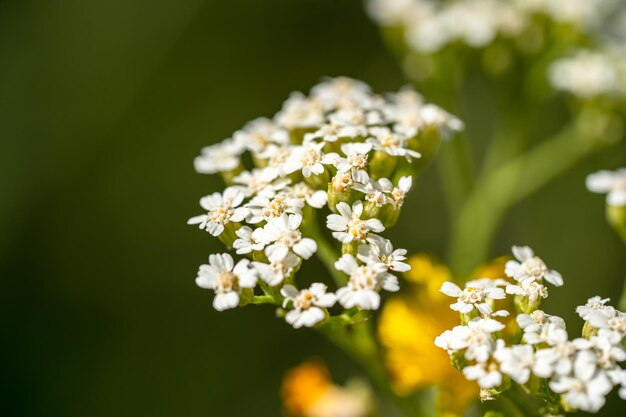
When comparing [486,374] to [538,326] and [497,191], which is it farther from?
[497,191]

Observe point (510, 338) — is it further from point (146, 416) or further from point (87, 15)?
point (87, 15)

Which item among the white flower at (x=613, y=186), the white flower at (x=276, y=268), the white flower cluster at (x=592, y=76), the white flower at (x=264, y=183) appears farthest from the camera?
the white flower cluster at (x=592, y=76)

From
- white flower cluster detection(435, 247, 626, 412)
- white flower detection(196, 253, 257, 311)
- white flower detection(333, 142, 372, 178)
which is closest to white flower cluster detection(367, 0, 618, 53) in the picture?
white flower detection(333, 142, 372, 178)

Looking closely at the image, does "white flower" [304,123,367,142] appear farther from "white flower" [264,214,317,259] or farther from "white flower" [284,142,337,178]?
"white flower" [264,214,317,259]

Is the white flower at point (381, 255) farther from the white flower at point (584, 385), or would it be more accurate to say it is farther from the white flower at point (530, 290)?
the white flower at point (584, 385)

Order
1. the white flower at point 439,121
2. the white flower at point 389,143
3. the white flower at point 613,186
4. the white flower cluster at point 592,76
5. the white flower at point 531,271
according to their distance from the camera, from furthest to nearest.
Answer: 1. the white flower cluster at point 592,76
2. the white flower at point 439,121
3. the white flower at point 613,186
4. the white flower at point 389,143
5. the white flower at point 531,271

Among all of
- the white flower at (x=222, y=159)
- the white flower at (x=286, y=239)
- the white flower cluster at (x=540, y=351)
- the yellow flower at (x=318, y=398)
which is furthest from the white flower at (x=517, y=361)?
the yellow flower at (x=318, y=398)

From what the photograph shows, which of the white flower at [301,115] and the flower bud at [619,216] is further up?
the white flower at [301,115]
